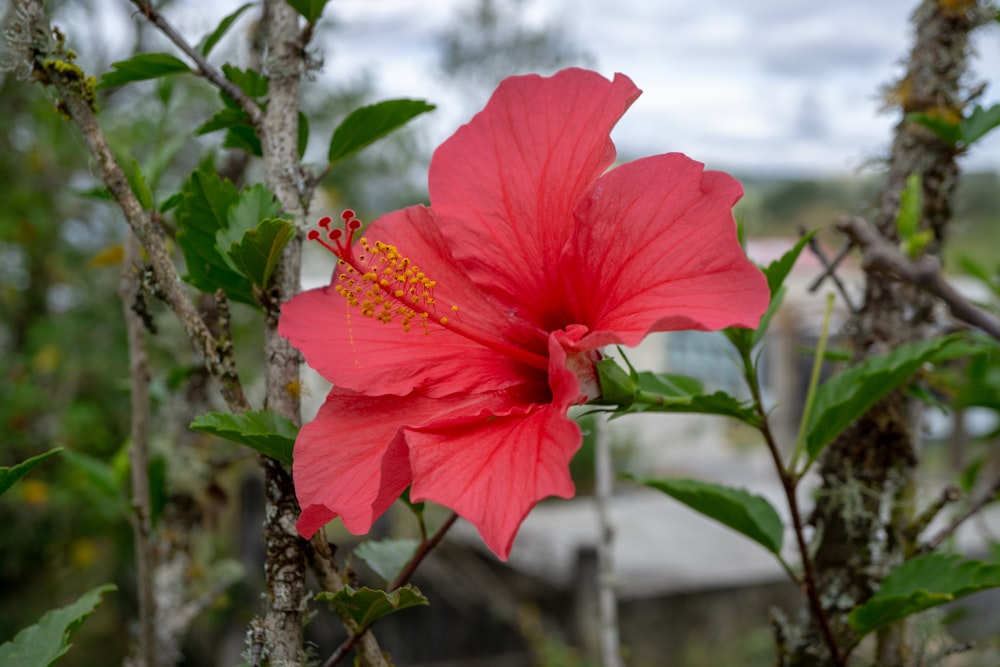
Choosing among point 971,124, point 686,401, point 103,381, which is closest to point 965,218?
point 971,124

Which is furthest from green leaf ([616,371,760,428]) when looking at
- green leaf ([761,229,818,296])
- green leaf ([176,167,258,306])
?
green leaf ([176,167,258,306])

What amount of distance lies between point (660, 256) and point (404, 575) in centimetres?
33

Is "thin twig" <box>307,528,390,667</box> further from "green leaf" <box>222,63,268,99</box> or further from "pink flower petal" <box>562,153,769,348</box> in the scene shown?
"green leaf" <box>222,63,268,99</box>

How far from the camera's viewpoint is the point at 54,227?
3.32m

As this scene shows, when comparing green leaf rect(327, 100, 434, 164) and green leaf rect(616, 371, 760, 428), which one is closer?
green leaf rect(616, 371, 760, 428)

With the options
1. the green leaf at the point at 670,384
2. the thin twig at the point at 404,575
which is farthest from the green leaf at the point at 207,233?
the green leaf at the point at 670,384

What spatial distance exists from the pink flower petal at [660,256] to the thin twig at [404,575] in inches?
7.4

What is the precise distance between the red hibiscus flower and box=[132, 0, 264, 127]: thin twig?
0.14 metres

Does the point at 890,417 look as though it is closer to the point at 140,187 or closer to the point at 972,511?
the point at 972,511

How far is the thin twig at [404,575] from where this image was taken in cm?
61

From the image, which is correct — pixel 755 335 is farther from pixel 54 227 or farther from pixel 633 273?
pixel 54 227

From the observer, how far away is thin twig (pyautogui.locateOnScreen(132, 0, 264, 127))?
71cm

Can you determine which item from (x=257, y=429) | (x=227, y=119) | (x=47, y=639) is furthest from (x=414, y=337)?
(x=47, y=639)

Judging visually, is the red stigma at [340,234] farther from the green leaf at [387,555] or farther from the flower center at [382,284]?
the green leaf at [387,555]
